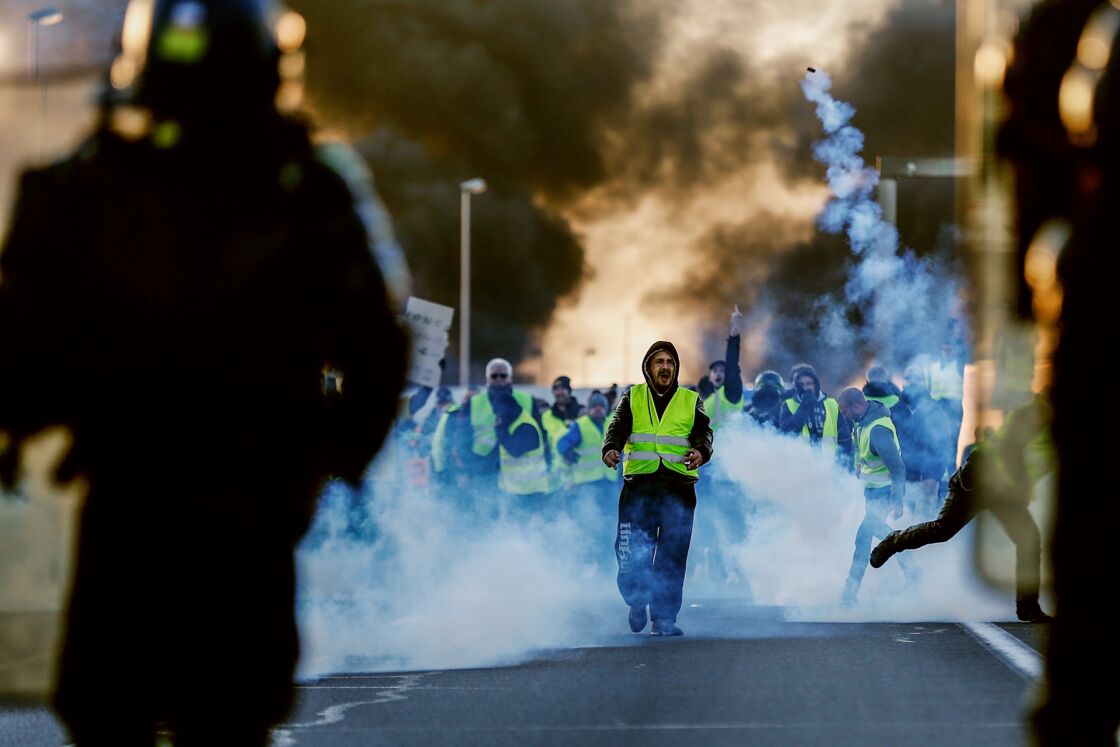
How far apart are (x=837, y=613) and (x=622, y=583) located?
5.81ft

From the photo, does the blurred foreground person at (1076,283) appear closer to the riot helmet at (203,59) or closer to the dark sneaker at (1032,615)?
the riot helmet at (203,59)

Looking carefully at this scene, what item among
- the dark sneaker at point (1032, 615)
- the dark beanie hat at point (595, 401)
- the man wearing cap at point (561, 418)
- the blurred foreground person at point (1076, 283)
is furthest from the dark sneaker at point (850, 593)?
the blurred foreground person at point (1076, 283)

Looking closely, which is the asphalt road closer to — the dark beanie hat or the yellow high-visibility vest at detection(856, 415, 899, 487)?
the yellow high-visibility vest at detection(856, 415, 899, 487)

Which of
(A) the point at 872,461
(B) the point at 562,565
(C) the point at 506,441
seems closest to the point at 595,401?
(C) the point at 506,441

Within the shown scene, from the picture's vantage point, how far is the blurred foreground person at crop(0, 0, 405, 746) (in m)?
3.13

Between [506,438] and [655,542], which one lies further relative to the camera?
[506,438]

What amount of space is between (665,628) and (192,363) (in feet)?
26.2

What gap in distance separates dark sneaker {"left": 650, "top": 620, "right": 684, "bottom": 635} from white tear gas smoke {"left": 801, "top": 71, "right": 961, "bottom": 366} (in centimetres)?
692

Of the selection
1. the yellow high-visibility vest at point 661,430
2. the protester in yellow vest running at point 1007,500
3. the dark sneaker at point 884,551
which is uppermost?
the yellow high-visibility vest at point 661,430

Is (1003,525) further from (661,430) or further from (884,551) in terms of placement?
(661,430)

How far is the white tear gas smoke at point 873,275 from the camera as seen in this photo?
1869 centimetres

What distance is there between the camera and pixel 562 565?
15039 mm

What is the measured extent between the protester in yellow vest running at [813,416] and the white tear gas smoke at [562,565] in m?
0.11

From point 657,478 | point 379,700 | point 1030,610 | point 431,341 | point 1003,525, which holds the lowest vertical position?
point 379,700
